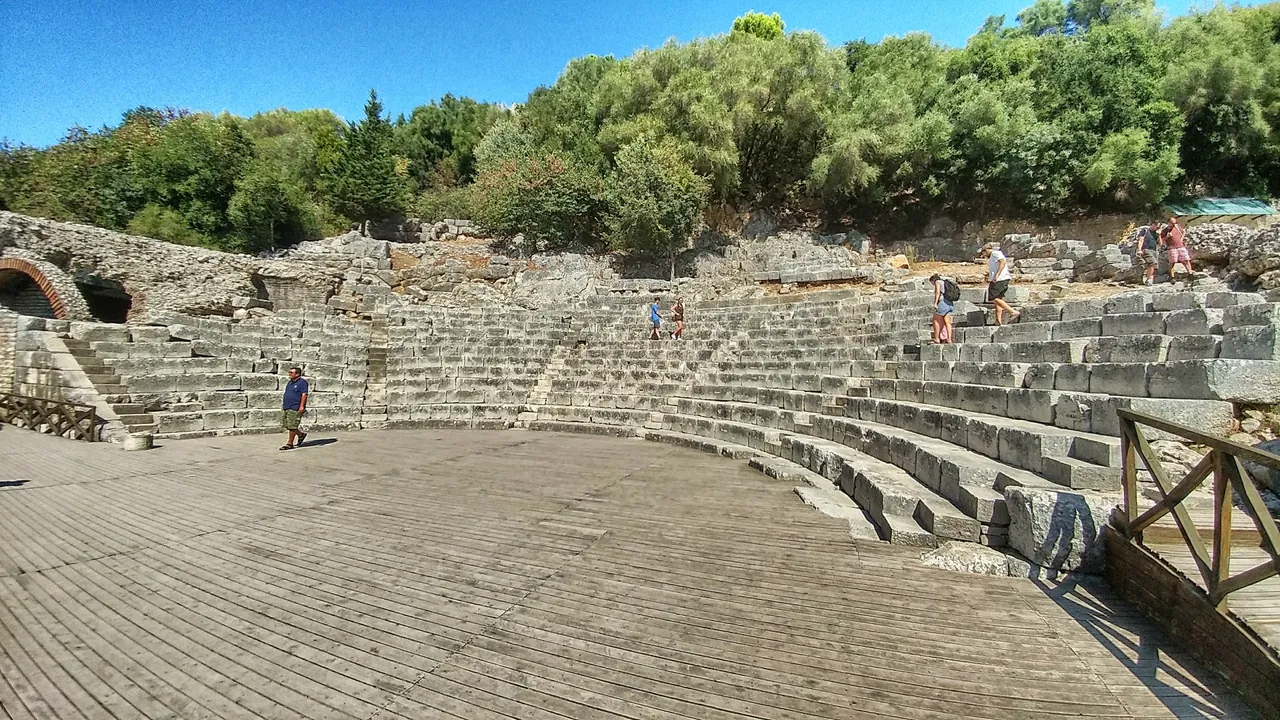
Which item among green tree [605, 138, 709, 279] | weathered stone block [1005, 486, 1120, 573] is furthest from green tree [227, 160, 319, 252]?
weathered stone block [1005, 486, 1120, 573]

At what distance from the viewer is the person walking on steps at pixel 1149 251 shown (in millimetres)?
9812

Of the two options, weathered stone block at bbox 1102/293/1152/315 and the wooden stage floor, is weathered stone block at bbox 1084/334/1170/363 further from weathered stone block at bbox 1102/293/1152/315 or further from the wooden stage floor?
the wooden stage floor

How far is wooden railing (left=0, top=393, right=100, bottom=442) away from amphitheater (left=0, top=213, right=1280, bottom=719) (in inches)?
22.9

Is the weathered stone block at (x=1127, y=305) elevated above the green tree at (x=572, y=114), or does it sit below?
below

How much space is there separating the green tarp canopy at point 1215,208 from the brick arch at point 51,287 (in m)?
33.6

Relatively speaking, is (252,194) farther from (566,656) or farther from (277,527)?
(566,656)

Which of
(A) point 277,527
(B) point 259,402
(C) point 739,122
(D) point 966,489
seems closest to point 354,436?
(B) point 259,402

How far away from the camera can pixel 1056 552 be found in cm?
336

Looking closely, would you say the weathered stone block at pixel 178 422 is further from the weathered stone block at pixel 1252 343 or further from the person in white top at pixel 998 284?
the weathered stone block at pixel 1252 343

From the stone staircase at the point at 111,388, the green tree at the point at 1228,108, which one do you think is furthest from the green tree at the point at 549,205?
the green tree at the point at 1228,108

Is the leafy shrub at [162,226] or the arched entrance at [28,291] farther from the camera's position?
the leafy shrub at [162,226]

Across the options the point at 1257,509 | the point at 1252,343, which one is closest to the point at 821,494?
the point at 1257,509

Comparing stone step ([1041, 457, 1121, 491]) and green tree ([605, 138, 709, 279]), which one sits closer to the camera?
stone step ([1041, 457, 1121, 491])

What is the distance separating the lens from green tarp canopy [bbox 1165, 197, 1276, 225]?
1652 centimetres
